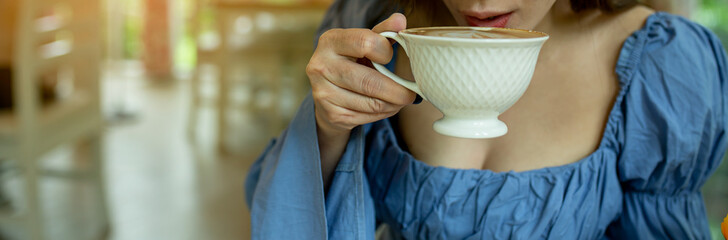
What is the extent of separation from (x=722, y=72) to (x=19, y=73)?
166 centimetres

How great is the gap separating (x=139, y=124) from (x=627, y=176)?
3.50 meters

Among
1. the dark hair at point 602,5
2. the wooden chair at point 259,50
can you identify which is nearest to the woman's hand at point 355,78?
the dark hair at point 602,5

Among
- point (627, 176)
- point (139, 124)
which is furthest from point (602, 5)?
point (139, 124)

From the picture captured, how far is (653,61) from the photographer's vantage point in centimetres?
82

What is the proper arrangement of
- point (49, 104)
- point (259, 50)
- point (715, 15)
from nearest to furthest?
point (715, 15)
point (49, 104)
point (259, 50)

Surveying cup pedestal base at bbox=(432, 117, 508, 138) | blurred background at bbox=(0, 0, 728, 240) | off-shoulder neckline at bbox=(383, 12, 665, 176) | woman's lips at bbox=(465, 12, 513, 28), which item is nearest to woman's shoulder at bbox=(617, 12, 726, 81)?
off-shoulder neckline at bbox=(383, 12, 665, 176)

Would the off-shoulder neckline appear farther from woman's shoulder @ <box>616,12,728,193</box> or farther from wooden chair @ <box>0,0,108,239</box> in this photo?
wooden chair @ <box>0,0,108,239</box>

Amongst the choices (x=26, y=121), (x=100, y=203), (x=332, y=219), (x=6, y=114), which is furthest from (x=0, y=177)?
(x=332, y=219)

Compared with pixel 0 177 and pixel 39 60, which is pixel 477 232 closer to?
pixel 39 60

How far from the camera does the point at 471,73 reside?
48 cm

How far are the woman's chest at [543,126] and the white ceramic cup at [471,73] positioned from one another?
324mm

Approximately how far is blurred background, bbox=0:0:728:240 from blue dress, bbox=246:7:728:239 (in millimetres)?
192

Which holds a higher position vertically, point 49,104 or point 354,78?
point 354,78

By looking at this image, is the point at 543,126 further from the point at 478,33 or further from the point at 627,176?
the point at 478,33
